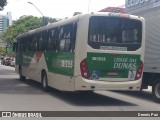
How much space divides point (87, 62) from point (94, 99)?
7.17 feet

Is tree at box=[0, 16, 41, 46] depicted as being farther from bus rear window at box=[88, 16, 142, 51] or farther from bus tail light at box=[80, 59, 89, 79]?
bus tail light at box=[80, 59, 89, 79]

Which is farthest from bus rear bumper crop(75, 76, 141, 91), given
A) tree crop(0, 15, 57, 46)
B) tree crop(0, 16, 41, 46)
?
tree crop(0, 16, 41, 46)

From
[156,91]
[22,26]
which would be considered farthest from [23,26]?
[156,91]

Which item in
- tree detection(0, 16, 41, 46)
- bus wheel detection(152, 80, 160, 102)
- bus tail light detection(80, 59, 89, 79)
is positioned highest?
tree detection(0, 16, 41, 46)

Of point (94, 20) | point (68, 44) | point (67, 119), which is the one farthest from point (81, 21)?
point (67, 119)

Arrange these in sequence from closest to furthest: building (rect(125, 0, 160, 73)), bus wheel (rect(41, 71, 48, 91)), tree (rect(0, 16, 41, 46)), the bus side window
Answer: building (rect(125, 0, 160, 73))
the bus side window
bus wheel (rect(41, 71, 48, 91))
tree (rect(0, 16, 41, 46))

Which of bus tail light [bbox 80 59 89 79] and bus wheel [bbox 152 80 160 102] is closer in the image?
bus tail light [bbox 80 59 89 79]

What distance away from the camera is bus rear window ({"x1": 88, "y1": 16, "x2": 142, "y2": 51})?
11.8m

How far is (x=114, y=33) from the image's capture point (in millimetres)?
12258

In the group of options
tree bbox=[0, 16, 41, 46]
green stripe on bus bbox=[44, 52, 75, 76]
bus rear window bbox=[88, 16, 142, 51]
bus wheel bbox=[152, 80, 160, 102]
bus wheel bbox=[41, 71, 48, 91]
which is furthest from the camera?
tree bbox=[0, 16, 41, 46]

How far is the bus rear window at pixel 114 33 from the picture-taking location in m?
11.8

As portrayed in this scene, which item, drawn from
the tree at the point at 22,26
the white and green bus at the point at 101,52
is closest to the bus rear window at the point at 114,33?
the white and green bus at the point at 101,52

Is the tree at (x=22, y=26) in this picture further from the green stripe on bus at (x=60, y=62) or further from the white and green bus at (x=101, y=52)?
the white and green bus at (x=101, y=52)

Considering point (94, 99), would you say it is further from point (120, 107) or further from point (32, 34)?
point (32, 34)
